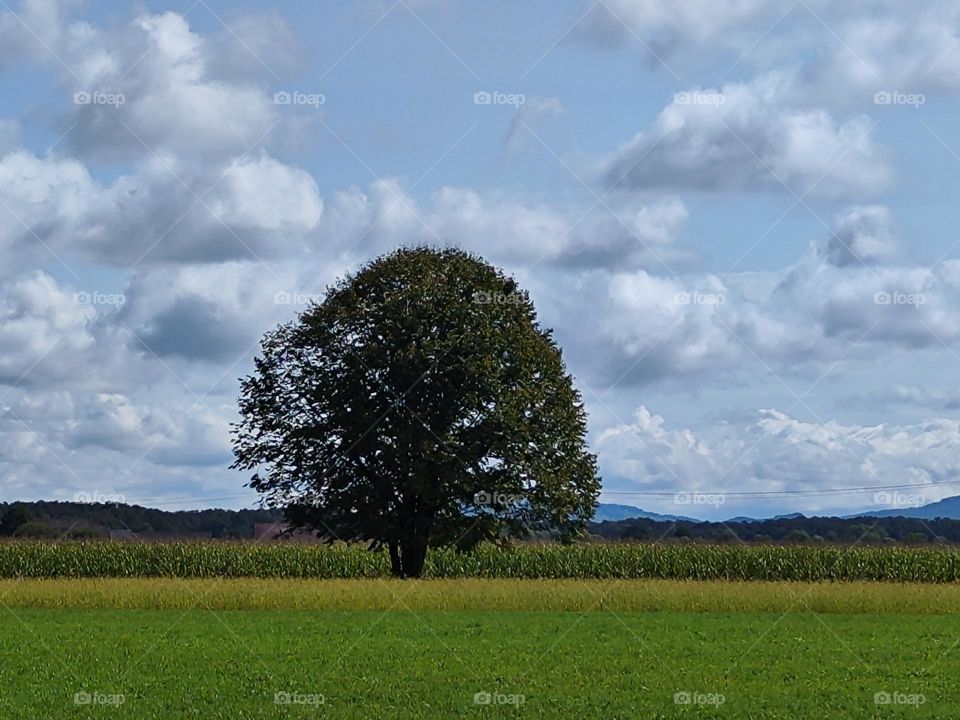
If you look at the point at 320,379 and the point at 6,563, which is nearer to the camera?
the point at 320,379

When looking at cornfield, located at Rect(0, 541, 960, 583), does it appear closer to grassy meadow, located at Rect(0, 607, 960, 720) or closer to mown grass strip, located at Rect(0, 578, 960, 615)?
mown grass strip, located at Rect(0, 578, 960, 615)

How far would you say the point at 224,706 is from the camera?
2069 cm

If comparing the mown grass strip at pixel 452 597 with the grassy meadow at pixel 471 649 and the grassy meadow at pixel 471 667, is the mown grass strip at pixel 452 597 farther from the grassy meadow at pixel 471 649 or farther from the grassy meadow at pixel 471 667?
the grassy meadow at pixel 471 667

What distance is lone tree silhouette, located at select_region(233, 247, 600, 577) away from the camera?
167ft

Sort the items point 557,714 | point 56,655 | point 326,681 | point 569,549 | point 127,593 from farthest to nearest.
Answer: point 569,549
point 127,593
point 56,655
point 326,681
point 557,714

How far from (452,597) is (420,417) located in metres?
9.58

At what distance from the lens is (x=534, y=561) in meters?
64.0

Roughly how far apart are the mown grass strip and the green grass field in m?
0.10

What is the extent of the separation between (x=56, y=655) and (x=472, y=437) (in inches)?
987

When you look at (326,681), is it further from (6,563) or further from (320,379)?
(6,563)

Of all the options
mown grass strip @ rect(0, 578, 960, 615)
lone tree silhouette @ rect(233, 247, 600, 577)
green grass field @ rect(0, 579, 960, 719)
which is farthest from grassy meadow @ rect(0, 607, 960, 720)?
lone tree silhouette @ rect(233, 247, 600, 577)

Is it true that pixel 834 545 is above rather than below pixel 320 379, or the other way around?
below

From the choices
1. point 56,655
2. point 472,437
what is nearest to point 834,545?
point 472,437

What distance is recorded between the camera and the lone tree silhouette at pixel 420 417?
50.9m
